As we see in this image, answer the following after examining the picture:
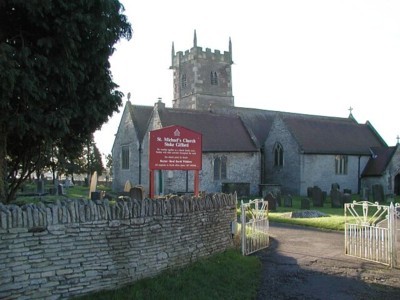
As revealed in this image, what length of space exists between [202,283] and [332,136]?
32.1 metres

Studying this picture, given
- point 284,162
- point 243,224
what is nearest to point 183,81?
point 284,162

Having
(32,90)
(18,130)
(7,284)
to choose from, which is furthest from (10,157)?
(7,284)

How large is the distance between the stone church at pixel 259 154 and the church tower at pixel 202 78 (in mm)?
16619

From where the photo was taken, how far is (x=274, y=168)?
35.8 m

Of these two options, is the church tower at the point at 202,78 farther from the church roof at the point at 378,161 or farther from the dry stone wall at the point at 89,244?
the dry stone wall at the point at 89,244

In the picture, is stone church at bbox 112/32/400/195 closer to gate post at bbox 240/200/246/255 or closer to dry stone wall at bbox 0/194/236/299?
gate post at bbox 240/200/246/255

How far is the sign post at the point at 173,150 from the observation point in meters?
10.8

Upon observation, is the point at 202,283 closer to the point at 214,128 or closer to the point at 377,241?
the point at 377,241

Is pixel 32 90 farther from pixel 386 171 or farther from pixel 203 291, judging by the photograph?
pixel 386 171

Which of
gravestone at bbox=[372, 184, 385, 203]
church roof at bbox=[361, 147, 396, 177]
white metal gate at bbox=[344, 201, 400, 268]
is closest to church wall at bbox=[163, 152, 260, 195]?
gravestone at bbox=[372, 184, 385, 203]

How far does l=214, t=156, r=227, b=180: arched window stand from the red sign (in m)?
21.4

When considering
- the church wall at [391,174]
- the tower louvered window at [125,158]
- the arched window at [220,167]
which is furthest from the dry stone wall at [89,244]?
the church wall at [391,174]

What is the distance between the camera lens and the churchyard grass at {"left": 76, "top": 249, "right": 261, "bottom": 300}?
705 centimetres

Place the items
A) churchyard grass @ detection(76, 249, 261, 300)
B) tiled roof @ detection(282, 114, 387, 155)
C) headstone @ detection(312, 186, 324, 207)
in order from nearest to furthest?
1. churchyard grass @ detection(76, 249, 261, 300)
2. headstone @ detection(312, 186, 324, 207)
3. tiled roof @ detection(282, 114, 387, 155)
